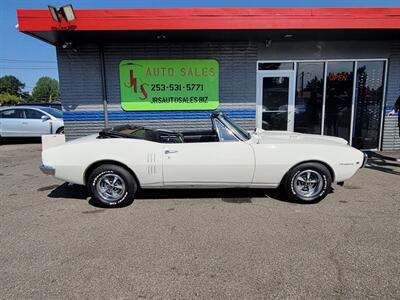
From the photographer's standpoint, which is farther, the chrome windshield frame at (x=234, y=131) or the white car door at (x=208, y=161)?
the chrome windshield frame at (x=234, y=131)

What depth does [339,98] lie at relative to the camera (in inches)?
321

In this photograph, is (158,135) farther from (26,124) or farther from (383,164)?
(26,124)

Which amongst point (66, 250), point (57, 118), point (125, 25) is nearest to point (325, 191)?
point (66, 250)

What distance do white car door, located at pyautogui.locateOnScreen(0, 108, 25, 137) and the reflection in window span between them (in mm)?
10192

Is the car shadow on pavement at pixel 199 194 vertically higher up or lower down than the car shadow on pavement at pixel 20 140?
lower down

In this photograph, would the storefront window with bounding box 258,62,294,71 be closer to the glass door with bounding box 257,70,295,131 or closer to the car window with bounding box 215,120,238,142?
the glass door with bounding box 257,70,295,131

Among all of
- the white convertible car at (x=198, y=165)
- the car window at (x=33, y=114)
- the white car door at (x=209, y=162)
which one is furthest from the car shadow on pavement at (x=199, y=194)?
the car window at (x=33, y=114)

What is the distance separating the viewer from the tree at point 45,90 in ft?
352

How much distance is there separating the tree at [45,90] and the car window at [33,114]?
105462 millimetres

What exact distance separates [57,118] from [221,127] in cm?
912

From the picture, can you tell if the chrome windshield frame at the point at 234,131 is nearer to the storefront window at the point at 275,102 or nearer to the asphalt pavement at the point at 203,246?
the asphalt pavement at the point at 203,246

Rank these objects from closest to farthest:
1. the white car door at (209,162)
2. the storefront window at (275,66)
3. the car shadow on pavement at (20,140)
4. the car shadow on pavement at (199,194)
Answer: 1. the white car door at (209,162)
2. the car shadow on pavement at (199,194)
3. the storefront window at (275,66)
4. the car shadow on pavement at (20,140)

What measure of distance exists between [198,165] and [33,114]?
32.0 feet

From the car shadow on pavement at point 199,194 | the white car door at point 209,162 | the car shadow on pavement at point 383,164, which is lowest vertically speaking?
the car shadow on pavement at point 199,194
